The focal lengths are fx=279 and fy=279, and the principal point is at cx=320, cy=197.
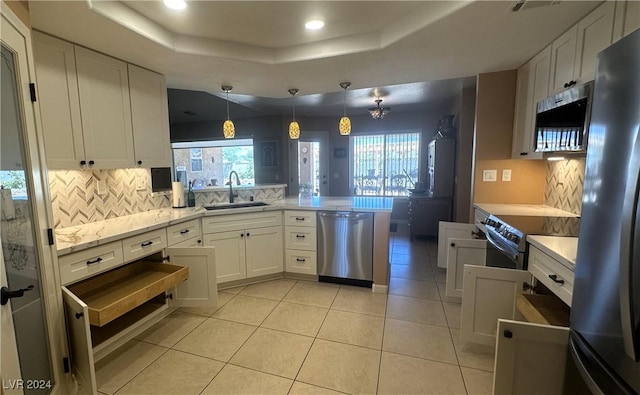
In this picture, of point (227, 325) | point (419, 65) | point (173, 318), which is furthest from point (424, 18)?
point (173, 318)

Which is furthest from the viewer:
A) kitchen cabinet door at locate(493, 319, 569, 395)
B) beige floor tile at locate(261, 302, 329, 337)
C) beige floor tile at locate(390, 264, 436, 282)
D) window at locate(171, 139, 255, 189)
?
window at locate(171, 139, 255, 189)

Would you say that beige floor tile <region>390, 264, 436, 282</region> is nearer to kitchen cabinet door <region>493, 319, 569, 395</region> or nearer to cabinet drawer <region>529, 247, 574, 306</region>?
cabinet drawer <region>529, 247, 574, 306</region>

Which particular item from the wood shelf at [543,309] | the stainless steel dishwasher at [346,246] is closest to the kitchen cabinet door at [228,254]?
the stainless steel dishwasher at [346,246]

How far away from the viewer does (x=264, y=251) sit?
10.5 ft

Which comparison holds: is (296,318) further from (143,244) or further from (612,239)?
(612,239)

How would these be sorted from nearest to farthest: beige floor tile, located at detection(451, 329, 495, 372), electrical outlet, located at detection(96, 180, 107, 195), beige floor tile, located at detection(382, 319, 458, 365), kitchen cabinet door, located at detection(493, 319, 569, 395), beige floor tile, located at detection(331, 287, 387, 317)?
kitchen cabinet door, located at detection(493, 319, 569, 395) → beige floor tile, located at detection(451, 329, 495, 372) → beige floor tile, located at detection(382, 319, 458, 365) → electrical outlet, located at detection(96, 180, 107, 195) → beige floor tile, located at detection(331, 287, 387, 317)

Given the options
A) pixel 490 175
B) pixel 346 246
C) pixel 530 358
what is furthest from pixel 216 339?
pixel 490 175

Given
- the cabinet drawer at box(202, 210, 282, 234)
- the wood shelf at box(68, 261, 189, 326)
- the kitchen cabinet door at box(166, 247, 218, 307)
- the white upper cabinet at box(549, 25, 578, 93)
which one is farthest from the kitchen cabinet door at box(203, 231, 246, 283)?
the white upper cabinet at box(549, 25, 578, 93)

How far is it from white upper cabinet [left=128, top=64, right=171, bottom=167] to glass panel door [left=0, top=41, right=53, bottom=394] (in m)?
1.20

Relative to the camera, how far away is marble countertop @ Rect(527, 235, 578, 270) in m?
1.31

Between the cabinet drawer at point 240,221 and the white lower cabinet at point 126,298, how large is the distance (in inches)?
19.4

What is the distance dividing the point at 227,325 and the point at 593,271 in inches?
94.4

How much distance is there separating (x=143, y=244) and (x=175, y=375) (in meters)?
0.98

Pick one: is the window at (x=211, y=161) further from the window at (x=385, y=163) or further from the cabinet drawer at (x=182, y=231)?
the cabinet drawer at (x=182, y=231)
